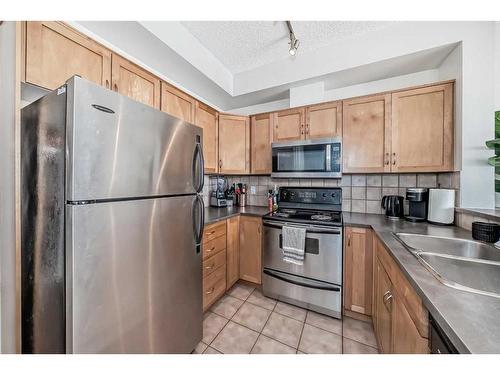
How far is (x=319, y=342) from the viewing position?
4.90ft

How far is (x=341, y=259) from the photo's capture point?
1724mm

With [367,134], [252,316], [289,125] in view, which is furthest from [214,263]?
[367,134]

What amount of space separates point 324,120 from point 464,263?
1.61 meters

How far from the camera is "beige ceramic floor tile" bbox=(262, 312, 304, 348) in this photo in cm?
152

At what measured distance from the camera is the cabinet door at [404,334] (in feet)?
2.43

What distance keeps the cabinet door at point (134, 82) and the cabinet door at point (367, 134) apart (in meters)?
1.84

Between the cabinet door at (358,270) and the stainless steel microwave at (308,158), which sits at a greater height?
the stainless steel microwave at (308,158)

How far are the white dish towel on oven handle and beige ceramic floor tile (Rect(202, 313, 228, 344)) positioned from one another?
791 millimetres

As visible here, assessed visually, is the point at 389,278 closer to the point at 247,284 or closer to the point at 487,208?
the point at 487,208

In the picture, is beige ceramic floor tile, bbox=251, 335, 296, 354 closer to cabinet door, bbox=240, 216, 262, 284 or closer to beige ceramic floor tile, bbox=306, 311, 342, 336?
beige ceramic floor tile, bbox=306, 311, 342, 336

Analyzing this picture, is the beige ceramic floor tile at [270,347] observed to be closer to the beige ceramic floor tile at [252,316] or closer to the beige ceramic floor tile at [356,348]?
the beige ceramic floor tile at [252,316]

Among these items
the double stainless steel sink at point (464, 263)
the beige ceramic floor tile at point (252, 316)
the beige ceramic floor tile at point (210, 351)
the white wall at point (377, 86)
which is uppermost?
the white wall at point (377, 86)

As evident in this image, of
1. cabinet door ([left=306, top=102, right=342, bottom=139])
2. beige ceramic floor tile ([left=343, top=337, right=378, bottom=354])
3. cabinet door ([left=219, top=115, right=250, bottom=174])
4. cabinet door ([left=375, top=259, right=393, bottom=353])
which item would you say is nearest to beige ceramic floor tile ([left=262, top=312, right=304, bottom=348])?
beige ceramic floor tile ([left=343, top=337, right=378, bottom=354])

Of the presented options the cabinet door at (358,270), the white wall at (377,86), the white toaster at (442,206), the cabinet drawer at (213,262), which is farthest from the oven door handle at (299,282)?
the white wall at (377,86)
